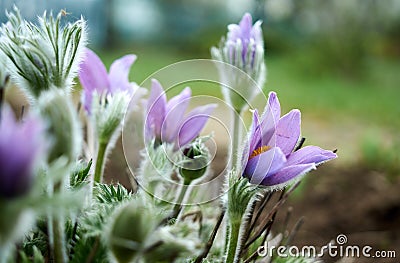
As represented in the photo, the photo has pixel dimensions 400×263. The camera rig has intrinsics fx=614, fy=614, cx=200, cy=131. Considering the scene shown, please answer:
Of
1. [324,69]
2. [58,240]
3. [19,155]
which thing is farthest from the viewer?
[324,69]

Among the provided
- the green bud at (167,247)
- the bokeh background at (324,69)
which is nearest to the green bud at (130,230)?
the green bud at (167,247)

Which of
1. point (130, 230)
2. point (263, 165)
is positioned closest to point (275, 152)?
point (263, 165)

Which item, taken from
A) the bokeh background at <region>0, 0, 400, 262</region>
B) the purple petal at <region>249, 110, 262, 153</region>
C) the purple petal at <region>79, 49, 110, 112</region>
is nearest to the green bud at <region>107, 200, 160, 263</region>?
the purple petal at <region>249, 110, 262, 153</region>

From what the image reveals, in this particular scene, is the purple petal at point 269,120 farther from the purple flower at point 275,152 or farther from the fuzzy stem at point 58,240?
the fuzzy stem at point 58,240

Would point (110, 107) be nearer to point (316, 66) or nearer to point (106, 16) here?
point (316, 66)

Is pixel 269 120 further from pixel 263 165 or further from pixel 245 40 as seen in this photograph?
pixel 245 40

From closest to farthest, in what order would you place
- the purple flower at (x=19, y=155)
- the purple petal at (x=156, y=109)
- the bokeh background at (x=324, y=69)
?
1. the purple flower at (x=19, y=155)
2. the purple petal at (x=156, y=109)
3. the bokeh background at (x=324, y=69)
